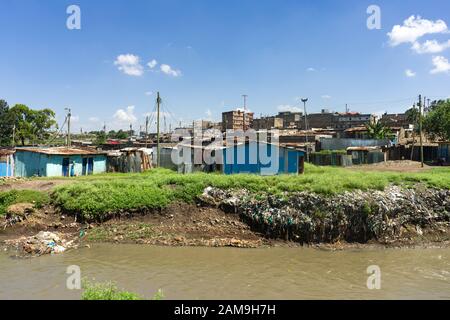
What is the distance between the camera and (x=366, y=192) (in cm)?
1506

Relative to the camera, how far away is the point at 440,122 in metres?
35.3

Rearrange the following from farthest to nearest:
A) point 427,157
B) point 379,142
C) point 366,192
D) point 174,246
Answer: point 379,142 → point 427,157 → point 366,192 → point 174,246

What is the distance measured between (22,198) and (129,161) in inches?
404

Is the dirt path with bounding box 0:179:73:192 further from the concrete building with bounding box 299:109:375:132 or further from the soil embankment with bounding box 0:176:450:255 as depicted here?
the concrete building with bounding box 299:109:375:132

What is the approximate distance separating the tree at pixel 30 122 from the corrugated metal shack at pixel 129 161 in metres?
21.5

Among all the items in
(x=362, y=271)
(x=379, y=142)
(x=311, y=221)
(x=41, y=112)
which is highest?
(x=41, y=112)

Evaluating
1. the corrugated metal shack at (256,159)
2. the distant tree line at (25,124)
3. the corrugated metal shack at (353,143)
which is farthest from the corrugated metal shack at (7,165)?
the corrugated metal shack at (353,143)

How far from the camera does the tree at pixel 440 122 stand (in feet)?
108

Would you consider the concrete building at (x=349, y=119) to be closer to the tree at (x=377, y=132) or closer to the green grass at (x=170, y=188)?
the tree at (x=377, y=132)

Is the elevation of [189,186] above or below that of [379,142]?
below

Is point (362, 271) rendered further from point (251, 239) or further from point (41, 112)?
point (41, 112)

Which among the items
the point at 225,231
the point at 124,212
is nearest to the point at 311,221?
the point at 225,231

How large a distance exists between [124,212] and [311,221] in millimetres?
7642

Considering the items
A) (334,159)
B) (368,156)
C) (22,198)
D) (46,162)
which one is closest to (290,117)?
(368,156)
